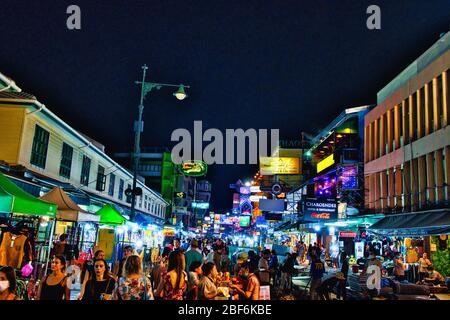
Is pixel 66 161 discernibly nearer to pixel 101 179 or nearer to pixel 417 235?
pixel 101 179

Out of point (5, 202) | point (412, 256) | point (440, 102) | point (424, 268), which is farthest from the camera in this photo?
point (440, 102)

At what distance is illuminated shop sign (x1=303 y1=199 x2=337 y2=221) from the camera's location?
23941mm

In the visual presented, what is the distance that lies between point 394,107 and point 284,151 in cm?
3452

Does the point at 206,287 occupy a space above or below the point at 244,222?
below

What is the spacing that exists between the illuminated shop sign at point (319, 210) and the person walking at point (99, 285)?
1755cm

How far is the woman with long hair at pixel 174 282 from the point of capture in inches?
289

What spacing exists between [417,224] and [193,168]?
34.8 metres

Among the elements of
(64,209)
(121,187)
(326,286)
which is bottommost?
(326,286)

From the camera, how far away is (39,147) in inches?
738

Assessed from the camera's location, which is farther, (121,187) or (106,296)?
(121,187)

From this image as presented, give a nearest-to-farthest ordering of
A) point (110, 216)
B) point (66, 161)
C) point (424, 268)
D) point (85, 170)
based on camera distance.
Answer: point (110, 216)
point (424, 268)
point (66, 161)
point (85, 170)

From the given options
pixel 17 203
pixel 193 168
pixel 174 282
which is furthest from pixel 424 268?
pixel 193 168

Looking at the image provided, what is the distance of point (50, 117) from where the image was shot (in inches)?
735

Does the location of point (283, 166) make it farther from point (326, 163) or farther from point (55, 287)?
point (55, 287)
